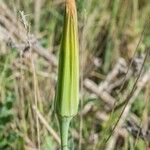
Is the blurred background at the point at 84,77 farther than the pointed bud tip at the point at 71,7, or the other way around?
the blurred background at the point at 84,77

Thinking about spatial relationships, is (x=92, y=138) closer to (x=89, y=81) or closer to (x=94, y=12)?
(x=89, y=81)

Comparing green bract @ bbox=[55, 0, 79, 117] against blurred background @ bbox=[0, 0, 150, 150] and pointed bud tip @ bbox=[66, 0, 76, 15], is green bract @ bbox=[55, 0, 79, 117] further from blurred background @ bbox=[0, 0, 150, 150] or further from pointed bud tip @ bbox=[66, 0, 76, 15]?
blurred background @ bbox=[0, 0, 150, 150]

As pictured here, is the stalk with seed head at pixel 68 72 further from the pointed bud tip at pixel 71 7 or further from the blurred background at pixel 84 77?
the blurred background at pixel 84 77

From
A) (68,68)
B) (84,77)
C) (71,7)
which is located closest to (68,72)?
(68,68)

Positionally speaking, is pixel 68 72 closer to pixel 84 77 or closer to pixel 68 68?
pixel 68 68

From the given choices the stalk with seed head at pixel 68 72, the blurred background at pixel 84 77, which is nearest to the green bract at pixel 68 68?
the stalk with seed head at pixel 68 72

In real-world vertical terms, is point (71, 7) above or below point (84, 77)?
above
